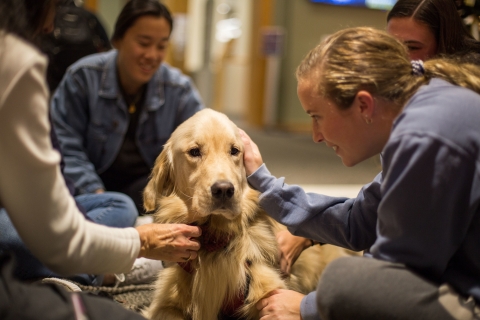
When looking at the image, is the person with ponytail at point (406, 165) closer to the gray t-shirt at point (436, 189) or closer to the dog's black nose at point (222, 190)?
the gray t-shirt at point (436, 189)

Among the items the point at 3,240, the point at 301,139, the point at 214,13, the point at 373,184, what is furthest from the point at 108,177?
the point at 214,13

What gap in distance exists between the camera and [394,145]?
1165mm

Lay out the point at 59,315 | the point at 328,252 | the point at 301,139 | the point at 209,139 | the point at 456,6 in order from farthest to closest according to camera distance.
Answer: the point at 301,139 < the point at 328,252 < the point at 456,6 < the point at 209,139 < the point at 59,315

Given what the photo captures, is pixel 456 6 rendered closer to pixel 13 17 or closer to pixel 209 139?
pixel 209 139

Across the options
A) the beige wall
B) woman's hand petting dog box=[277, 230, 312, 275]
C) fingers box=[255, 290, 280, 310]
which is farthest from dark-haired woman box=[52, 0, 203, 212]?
the beige wall

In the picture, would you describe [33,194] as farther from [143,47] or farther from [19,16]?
[143,47]

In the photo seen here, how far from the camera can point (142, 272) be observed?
7.43 ft

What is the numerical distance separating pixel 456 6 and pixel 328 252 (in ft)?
3.61

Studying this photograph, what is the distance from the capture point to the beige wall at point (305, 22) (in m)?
7.15

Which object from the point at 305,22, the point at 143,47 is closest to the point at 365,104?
the point at 143,47

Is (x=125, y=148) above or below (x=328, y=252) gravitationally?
above

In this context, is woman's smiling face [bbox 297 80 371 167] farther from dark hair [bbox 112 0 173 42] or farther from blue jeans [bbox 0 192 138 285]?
dark hair [bbox 112 0 173 42]

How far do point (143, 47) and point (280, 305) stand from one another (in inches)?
61.0

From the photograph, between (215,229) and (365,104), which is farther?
(215,229)
